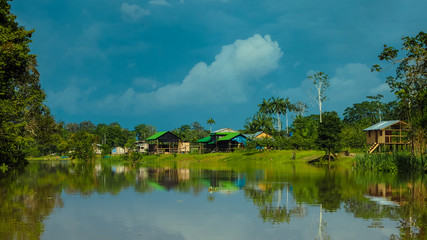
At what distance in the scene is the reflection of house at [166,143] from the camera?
109m

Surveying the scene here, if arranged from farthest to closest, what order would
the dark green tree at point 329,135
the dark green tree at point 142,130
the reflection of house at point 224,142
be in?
the dark green tree at point 142,130
the reflection of house at point 224,142
the dark green tree at point 329,135

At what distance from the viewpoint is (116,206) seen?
18.6 meters

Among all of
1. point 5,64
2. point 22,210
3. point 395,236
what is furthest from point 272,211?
point 5,64

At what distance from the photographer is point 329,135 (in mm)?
56938

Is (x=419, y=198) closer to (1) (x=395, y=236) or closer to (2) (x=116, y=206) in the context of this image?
(1) (x=395, y=236)

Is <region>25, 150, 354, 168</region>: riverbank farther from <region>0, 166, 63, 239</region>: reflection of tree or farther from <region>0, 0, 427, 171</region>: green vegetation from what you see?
<region>0, 166, 63, 239</region>: reflection of tree

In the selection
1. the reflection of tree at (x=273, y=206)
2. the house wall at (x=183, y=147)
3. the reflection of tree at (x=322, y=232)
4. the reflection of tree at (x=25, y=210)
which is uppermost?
the house wall at (x=183, y=147)

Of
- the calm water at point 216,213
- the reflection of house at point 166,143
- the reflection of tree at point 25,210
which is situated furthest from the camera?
the reflection of house at point 166,143

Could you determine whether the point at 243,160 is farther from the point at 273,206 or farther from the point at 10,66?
the point at 273,206

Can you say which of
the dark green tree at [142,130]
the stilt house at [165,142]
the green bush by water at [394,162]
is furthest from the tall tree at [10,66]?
the dark green tree at [142,130]

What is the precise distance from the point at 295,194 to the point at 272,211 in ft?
19.7

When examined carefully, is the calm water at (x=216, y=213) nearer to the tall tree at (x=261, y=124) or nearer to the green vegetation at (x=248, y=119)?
the green vegetation at (x=248, y=119)

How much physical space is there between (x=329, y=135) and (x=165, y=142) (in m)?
60.2

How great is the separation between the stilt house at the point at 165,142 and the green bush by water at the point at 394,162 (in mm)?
69495
